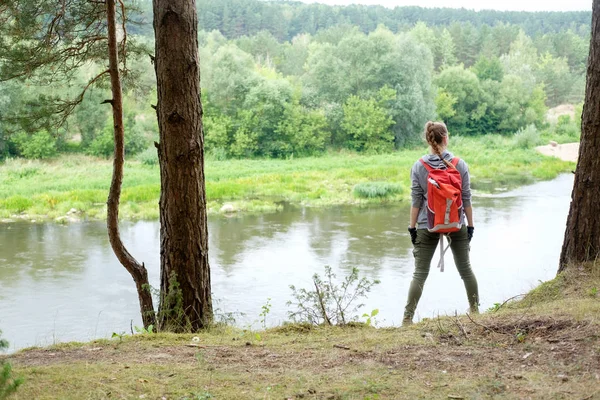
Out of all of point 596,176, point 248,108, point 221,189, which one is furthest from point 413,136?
point 596,176

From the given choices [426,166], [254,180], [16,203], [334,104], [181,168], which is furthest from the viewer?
[334,104]

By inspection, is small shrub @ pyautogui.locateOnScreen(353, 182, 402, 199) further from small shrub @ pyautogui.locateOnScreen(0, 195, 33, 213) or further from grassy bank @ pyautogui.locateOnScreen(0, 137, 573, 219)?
small shrub @ pyautogui.locateOnScreen(0, 195, 33, 213)

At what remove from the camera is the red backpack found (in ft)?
14.9

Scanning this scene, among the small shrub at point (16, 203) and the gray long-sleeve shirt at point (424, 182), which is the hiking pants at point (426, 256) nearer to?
the gray long-sleeve shirt at point (424, 182)

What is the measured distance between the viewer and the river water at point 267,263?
31.7 ft

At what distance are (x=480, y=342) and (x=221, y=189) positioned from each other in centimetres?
1931

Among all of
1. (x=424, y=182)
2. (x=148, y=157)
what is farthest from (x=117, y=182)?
(x=148, y=157)

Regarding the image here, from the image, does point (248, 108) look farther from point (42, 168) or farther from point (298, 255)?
point (298, 255)

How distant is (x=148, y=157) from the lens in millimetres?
29656

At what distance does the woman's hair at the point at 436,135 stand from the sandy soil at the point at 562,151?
1097 inches

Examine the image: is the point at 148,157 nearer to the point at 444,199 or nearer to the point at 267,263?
the point at 267,263

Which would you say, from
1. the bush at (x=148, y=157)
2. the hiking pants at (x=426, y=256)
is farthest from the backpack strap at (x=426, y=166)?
the bush at (x=148, y=157)

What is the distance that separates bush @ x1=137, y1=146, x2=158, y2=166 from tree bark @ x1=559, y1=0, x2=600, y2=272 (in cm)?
2495

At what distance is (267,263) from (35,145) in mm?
18611
